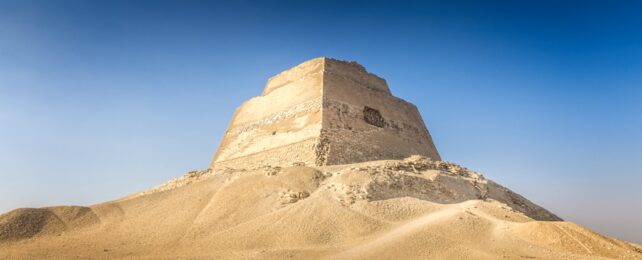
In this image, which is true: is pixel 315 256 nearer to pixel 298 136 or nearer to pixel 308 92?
pixel 298 136

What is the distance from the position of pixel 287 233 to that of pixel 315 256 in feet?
3.92

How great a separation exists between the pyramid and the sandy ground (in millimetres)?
3303

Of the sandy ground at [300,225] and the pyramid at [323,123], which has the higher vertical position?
the pyramid at [323,123]

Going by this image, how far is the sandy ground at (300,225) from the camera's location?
6.91m

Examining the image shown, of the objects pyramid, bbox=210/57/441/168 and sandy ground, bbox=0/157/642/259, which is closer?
sandy ground, bbox=0/157/642/259

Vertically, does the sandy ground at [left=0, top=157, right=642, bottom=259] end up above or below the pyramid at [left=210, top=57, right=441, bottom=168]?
below

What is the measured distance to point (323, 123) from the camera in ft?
48.6

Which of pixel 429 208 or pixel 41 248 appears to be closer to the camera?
pixel 41 248

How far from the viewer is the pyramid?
14.8 metres

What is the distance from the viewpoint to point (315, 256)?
21.3ft

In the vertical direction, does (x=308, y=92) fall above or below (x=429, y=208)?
above

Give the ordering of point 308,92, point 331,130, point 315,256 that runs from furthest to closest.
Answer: point 308,92
point 331,130
point 315,256

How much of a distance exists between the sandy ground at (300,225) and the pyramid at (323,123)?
3303 mm

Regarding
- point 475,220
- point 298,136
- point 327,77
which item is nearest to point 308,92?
point 327,77
